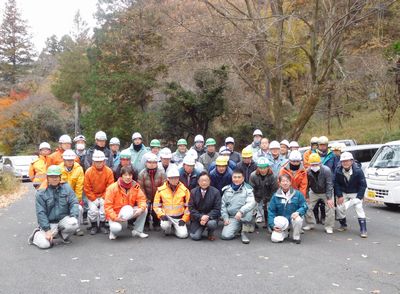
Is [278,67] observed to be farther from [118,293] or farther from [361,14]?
[118,293]

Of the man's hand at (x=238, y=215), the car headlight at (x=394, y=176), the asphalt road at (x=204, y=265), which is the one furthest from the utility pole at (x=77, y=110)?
the man's hand at (x=238, y=215)

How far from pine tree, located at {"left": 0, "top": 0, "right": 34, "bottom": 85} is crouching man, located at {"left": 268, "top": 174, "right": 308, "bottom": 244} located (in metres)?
47.8

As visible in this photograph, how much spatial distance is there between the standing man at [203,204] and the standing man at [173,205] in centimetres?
15

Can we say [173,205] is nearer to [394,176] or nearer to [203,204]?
[203,204]

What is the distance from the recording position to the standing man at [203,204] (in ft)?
26.0

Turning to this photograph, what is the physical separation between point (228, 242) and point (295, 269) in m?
1.86

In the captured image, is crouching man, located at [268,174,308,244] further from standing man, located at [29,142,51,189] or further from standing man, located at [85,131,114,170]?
standing man, located at [29,142,51,189]

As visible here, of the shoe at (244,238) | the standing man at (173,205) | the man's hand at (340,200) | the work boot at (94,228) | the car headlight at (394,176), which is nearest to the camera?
the shoe at (244,238)

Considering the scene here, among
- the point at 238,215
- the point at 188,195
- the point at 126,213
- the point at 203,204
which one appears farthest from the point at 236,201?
the point at 126,213

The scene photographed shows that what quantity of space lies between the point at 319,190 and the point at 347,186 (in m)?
0.56

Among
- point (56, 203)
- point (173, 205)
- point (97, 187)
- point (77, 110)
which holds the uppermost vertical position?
point (77, 110)

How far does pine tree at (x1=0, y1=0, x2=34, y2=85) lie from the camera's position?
4947 centimetres

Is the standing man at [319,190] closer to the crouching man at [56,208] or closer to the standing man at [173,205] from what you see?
the standing man at [173,205]

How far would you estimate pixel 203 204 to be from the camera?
8.06 metres
